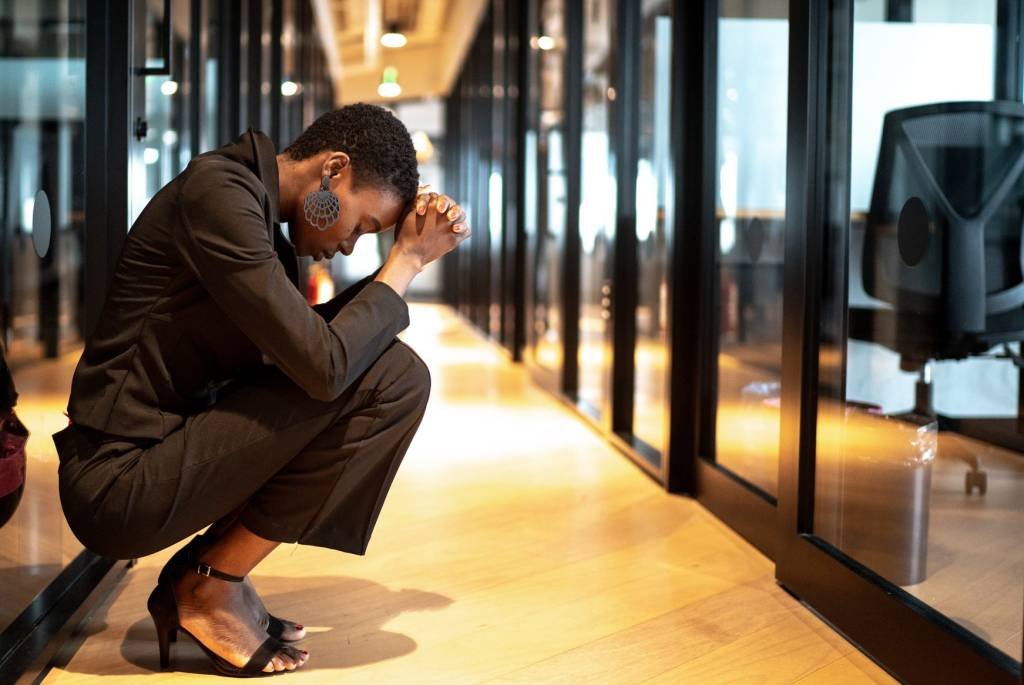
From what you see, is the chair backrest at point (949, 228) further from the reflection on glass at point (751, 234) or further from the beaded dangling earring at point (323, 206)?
the beaded dangling earring at point (323, 206)

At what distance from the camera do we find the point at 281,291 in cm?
163

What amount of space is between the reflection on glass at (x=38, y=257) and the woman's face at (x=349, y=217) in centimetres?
42

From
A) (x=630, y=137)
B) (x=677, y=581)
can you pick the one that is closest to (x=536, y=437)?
(x=630, y=137)

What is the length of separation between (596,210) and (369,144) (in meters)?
3.31

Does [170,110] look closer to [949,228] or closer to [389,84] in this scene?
[949,228]

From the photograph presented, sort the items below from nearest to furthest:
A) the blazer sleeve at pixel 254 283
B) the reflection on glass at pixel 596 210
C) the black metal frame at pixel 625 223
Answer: the blazer sleeve at pixel 254 283 < the black metal frame at pixel 625 223 < the reflection on glass at pixel 596 210

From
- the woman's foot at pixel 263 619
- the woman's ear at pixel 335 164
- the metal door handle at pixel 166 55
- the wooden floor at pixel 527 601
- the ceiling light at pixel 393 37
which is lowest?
the wooden floor at pixel 527 601

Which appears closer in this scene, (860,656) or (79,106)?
(860,656)

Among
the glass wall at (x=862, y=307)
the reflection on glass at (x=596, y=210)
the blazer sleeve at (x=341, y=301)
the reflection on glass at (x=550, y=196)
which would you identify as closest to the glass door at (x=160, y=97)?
the blazer sleeve at (x=341, y=301)

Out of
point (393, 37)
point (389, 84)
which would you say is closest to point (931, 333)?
point (393, 37)

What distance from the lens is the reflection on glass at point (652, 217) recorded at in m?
3.70

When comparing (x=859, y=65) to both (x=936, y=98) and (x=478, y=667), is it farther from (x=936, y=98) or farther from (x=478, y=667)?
(x=478, y=667)

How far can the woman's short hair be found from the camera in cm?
175

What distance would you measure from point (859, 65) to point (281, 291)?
1190 millimetres
